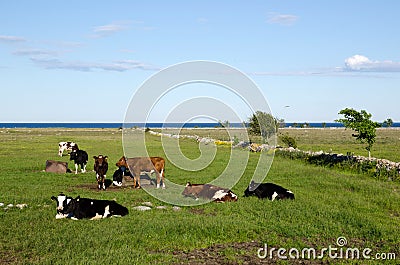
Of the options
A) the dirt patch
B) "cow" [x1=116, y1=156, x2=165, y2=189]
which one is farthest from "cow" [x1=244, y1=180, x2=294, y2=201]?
the dirt patch

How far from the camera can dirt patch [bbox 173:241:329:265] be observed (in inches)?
360

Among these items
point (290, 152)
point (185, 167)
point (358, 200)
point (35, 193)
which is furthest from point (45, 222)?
point (290, 152)

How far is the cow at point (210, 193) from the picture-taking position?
51.2 ft

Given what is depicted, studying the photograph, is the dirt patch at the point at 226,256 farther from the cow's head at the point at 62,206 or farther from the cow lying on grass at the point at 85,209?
the cow's head at the point at 62,206

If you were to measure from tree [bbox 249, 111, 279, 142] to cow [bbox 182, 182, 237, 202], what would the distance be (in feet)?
118

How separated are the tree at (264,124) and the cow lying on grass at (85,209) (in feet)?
131

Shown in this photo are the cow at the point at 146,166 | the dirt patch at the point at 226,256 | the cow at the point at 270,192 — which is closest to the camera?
the dirt patch at the point at 226,256

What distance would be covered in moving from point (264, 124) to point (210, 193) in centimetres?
3931

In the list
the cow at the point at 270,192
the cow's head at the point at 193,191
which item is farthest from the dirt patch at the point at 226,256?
the cow's head at the point at 193,191

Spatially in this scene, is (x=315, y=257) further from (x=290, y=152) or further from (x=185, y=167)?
(x=290, y=152)

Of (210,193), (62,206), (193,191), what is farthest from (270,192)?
(62,206)

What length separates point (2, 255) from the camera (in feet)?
30.8

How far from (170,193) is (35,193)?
17.5 ft

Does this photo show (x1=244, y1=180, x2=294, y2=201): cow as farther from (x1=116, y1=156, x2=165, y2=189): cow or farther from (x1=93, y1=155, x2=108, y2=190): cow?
(x1=93, y1=155, x2=108, y2=190): cow
